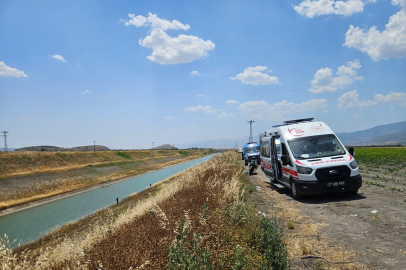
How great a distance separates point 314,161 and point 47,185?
40.0 meters

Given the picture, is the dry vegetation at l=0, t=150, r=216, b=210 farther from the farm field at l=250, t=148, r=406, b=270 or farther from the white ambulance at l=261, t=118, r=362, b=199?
the farm field at l=250, t=148, r=406, b=270

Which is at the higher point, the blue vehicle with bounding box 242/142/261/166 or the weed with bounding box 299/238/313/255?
the blue vehicle with bounding box 242/142/261/166

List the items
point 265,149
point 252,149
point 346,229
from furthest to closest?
point 252,149, point 265,149, point 346,229

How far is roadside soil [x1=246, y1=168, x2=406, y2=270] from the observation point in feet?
15.1

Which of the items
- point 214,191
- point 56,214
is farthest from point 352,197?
point 56,214

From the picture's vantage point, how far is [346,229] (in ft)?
20.5

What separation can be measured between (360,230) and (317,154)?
4.69m

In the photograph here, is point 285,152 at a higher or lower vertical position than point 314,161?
higher

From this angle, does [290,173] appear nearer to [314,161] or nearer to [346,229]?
[314,161]

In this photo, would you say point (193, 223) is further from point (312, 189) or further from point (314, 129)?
point (314, 129)

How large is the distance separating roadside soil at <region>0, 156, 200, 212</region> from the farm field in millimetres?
31227

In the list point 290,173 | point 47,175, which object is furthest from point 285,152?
point 47,175

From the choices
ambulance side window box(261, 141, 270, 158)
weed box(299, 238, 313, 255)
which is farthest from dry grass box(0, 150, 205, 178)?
weed box(299, 238, 313, 255)

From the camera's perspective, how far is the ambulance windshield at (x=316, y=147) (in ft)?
34.2
